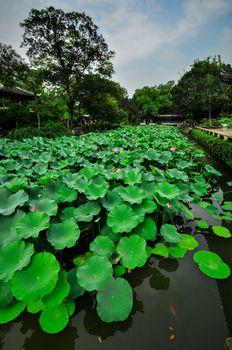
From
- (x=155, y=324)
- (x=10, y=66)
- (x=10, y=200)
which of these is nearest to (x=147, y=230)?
(x=155, y=324)

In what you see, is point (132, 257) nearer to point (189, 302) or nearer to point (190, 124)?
point (189, 302)

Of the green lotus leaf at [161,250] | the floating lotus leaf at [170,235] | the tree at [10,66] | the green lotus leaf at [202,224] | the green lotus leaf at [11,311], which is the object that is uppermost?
the tree at [10,66]

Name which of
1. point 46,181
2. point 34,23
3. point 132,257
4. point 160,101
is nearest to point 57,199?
point 46,181

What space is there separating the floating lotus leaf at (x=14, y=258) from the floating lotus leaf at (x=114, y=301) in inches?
22.5

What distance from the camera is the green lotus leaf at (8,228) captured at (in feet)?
5.46

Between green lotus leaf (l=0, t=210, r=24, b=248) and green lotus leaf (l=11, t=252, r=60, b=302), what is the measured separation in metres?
0.41

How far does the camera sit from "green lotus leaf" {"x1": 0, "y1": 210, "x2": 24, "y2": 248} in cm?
166

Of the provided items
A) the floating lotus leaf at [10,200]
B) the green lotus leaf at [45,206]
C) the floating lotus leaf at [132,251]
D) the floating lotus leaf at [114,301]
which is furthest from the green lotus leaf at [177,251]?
the floating lotus leaf at [10,200]

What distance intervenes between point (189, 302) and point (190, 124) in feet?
82.3

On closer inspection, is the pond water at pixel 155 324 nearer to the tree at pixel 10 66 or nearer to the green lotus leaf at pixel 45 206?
the green lotus leaf at pixel 45 206

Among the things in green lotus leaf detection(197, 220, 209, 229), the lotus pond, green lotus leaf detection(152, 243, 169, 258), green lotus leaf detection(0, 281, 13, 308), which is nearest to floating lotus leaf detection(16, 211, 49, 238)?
the lotus pond

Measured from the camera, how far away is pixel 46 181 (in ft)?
8.62

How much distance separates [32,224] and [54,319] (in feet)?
2.38

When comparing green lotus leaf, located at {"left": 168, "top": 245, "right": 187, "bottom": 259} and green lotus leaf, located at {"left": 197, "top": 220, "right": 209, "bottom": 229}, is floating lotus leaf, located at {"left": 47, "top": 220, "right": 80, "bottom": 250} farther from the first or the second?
green lotus leaf, located at {"left": 197, "top": 220, "right": 209, "bottom": 229}
